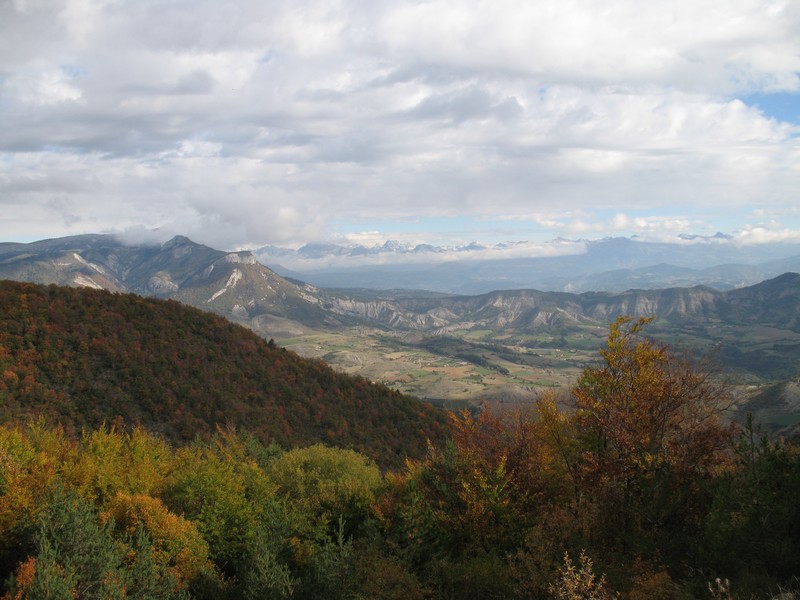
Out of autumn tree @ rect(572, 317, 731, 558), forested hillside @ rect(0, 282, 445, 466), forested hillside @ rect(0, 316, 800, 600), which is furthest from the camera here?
forested hillside @ rect(0, 282, 445, 466)

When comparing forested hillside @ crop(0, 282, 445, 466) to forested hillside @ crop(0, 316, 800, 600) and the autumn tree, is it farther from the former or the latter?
the autumn tree

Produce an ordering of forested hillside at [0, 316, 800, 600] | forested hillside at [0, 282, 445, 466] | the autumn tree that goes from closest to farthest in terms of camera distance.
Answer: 1. forested hillside at [0, 316, 800, 600]
2. the autumn tree
3. forested hillside at [0, 282, 445, 466]

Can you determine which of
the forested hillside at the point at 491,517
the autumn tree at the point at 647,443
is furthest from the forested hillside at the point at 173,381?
the autumn tree at the point at 647,443

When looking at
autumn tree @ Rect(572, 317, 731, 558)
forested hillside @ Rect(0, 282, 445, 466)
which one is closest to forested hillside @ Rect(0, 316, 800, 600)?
autumn tree @ Rect(572, 317, 731, 558)

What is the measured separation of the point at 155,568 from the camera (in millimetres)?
27281

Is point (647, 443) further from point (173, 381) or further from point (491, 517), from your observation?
point (173, 381)

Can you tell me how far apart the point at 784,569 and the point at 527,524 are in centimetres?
1359

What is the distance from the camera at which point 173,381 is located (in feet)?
288

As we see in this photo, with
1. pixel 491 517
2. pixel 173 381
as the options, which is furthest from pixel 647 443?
pixel 173 381

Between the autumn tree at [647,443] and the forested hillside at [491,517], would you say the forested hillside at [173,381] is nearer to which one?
the forested hillside at [491,517]

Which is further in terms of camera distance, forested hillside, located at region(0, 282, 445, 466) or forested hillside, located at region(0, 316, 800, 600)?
forested hillside, located at region(0, 282, 445, 466)

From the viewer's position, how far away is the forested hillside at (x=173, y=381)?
74.1 meters

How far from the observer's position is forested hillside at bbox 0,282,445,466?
7406cm

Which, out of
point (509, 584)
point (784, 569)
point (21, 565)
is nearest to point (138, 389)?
point (21, 565)
